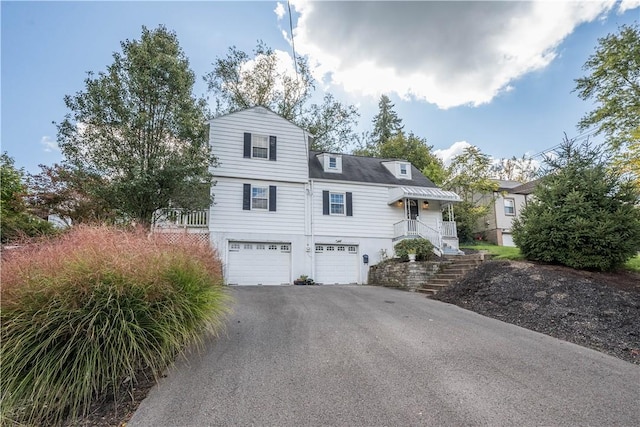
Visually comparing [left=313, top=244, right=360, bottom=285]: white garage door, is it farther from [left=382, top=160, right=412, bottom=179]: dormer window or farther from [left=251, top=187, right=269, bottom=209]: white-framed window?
[left=382, top=160, right=412, bottom=179]: dormer window

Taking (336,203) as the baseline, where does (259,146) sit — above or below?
above

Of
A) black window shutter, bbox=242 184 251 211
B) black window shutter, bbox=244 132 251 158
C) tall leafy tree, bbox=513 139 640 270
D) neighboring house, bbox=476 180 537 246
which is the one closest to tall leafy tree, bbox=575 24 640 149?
tall leafy tree, bbox=513 139 640 270

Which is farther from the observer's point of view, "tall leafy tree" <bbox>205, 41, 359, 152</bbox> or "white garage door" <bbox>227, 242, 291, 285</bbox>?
"tall leafy tree" <bbox>205, 41, 359, 152</bbox>

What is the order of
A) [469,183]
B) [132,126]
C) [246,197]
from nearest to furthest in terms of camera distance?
[132,126] < [246,197] < [469,183]

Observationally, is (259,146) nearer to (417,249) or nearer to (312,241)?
(312,241)

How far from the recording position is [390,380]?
346cm

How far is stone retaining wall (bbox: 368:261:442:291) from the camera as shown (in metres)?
10.9

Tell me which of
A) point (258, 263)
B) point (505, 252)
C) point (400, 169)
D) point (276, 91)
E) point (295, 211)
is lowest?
point (258, 263)

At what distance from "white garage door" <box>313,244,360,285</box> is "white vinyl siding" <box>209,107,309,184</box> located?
3375mm

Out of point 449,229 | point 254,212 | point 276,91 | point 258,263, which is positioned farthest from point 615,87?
point 276,91

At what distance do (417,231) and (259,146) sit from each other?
26.5ft

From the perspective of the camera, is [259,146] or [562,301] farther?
[259,146]

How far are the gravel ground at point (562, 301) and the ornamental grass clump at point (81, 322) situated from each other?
6.36m

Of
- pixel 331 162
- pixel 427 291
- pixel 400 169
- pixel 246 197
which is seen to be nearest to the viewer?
pixel 427 291
